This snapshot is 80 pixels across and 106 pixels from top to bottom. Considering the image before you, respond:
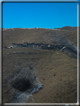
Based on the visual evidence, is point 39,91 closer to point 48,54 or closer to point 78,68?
point 78,68

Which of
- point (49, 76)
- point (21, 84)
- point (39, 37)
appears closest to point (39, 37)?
point (39, 37)

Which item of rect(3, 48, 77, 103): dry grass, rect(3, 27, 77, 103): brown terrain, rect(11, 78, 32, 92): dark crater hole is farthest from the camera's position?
rect(11, 78, 32, 92): dark crater hole

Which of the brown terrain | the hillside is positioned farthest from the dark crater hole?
the hillside

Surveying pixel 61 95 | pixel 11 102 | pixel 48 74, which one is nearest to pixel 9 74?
pixel 11 102

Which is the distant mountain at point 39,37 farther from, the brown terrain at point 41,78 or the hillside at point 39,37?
the brown terrain at point 41,78

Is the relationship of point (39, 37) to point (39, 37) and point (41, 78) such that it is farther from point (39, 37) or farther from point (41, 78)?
point (41, 78)

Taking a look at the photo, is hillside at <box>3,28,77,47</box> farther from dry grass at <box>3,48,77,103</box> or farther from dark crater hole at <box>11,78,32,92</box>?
dark crater hole at <box>11,78,32,92</box>

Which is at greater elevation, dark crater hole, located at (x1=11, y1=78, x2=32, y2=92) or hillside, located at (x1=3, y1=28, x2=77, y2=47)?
hillside, located at (x1=3, y1=28, x2=77, y2=47)

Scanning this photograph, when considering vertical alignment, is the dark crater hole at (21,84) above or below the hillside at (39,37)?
below

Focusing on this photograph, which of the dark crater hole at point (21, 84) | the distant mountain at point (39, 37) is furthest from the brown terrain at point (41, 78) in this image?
the distant mountain at point (39, 37)
